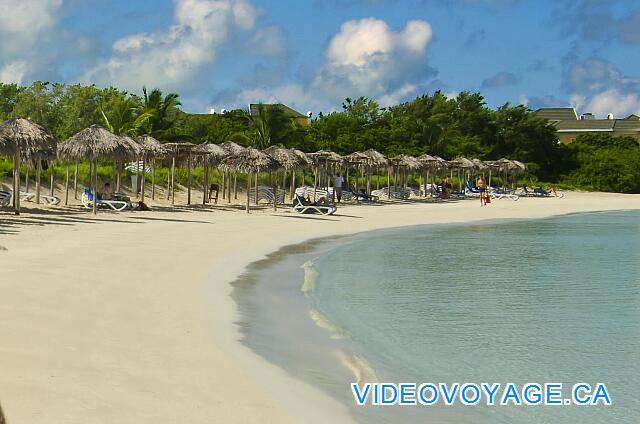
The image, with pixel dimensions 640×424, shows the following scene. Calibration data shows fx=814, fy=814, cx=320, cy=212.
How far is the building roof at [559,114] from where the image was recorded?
99375mm

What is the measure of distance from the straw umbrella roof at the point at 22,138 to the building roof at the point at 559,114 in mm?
87438

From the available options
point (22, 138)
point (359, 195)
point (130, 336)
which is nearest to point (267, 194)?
point (359, 195)

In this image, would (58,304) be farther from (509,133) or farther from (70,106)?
(509,133)

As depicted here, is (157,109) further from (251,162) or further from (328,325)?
(328,325)

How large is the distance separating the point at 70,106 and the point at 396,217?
3209 centimetres

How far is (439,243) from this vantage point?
19000 millimetres

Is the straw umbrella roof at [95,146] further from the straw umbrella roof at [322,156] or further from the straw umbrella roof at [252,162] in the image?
the straw umbrella roof at [322,156]

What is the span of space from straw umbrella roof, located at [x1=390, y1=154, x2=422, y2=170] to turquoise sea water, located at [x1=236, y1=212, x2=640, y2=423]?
20.5 m

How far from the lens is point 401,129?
165ft

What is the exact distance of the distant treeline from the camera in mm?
44750

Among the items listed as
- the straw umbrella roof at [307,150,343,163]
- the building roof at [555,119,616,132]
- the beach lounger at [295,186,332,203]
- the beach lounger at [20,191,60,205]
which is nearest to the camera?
the beach lounger at [20,191,60,205]

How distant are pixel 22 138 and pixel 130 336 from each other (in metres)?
13.0

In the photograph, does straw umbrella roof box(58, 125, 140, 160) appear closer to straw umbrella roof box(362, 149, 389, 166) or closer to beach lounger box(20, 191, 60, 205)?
beach lounger box(20, 191, 60, 205)

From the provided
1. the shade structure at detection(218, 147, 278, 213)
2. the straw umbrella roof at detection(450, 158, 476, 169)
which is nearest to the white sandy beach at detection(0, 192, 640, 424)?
the shade structure at detection(218, 147, 278, 213)
